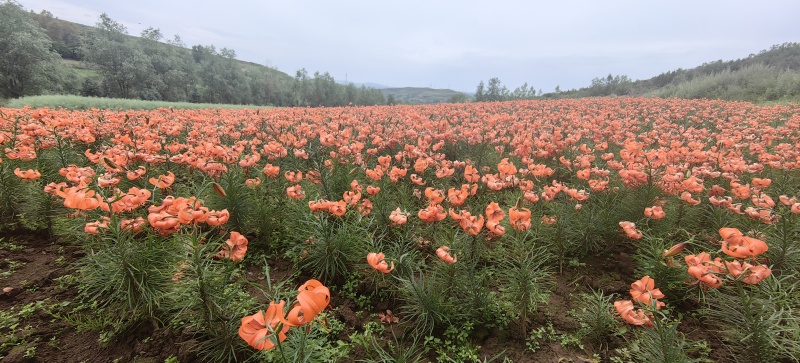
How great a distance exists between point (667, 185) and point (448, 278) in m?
2.69

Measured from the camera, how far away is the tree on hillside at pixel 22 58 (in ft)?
103

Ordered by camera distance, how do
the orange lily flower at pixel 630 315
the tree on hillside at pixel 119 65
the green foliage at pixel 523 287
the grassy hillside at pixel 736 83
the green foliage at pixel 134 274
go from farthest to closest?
the tree on hillside at pixel 119 65, the grassy hillside at pixel 736 83, the green foliage at pixel 523 287, the green foliage at pixel 134 274, the orange lily flower at pixel 630 315

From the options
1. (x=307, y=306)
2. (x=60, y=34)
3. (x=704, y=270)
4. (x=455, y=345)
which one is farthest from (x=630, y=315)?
(x=60, y=34)

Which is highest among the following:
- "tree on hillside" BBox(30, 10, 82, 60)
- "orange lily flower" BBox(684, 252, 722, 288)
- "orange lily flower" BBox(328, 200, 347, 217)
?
"tree on hillside" BBox(30, 10, 82, 60)

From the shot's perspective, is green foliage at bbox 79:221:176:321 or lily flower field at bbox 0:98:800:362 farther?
green foliage at bbox 79:221:176:321

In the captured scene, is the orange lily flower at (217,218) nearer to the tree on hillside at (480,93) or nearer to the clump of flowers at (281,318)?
the clump of flowers at (281,318)

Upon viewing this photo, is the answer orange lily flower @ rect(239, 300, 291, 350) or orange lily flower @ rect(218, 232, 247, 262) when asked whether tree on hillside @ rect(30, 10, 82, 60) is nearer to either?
orange lily flower @ rect(218, 232, 247, 262)

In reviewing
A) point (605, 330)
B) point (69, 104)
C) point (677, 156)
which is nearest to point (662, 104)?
point (677, 156)

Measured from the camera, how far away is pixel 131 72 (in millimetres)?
39781

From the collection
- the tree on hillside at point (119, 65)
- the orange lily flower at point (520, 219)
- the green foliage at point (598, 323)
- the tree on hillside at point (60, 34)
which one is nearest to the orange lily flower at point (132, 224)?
the orange lily flower at point (520, 219)

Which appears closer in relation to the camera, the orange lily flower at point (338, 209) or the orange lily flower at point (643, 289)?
the orange lily flower at point (643, 289)

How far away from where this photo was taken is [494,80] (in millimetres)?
46031

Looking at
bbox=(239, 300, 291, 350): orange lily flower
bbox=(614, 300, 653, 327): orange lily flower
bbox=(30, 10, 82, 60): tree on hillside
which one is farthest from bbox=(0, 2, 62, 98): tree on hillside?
bbox=(614, 300, 653, 327): orange lily flower

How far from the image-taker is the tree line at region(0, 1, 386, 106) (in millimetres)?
32312
